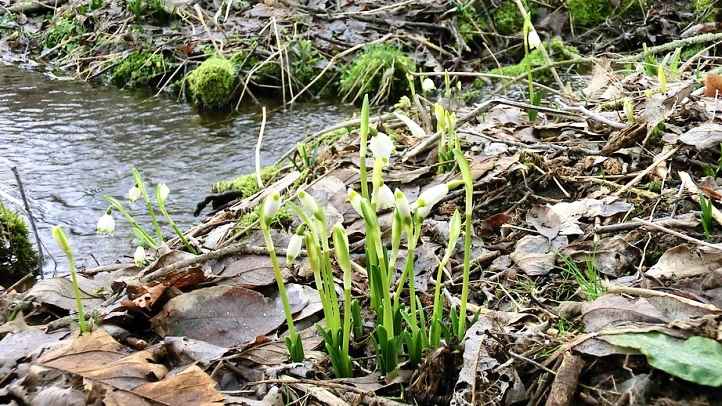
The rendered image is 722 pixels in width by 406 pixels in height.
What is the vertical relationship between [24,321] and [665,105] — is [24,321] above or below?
below

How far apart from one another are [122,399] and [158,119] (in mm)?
3787

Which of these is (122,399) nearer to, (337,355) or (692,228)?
(337,355)

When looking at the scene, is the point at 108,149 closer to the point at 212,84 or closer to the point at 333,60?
the point at 212,84

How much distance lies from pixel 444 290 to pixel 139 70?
16.4ft

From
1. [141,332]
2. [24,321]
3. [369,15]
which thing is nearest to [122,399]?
[141,332]

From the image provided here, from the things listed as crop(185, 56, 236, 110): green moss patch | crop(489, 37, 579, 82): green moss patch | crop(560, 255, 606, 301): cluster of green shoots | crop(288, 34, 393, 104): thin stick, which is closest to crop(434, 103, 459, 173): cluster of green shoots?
crop(560, 255, 606, 301): cluster of green shoots

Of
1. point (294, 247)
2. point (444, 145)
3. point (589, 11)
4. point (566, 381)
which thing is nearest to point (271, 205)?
point (294, 247)

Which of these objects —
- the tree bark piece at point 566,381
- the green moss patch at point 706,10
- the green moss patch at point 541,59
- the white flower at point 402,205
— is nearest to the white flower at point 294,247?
the white flower at point 402,205

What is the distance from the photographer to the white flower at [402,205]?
147cm

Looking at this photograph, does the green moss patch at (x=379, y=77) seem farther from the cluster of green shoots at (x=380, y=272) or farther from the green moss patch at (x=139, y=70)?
the cluster of green shoots at (x=380, y=272)

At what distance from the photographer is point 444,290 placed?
1.79 m

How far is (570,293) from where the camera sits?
1.86 m

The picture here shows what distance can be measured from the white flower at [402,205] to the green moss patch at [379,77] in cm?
378

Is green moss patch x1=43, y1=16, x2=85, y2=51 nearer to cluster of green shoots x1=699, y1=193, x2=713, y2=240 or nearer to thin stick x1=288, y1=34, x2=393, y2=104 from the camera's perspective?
thin stick x1=288, y1=34, x2=393, y2=104
